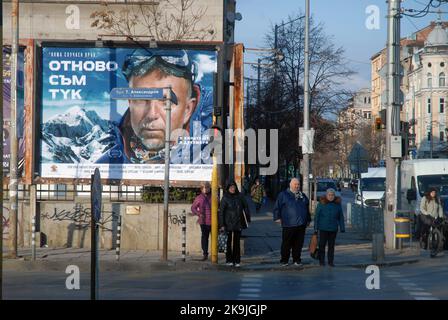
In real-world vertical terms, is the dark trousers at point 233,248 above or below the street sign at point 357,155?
below


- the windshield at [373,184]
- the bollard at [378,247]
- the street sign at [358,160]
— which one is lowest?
the bollard at [378,247]

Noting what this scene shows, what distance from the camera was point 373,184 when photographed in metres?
41.6

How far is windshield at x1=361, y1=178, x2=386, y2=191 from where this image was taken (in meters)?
41.3

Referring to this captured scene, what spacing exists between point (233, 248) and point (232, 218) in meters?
0.73

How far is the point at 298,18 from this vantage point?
50.9m

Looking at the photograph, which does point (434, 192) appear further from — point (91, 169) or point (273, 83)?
point (273, 83)

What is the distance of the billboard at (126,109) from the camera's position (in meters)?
22.8

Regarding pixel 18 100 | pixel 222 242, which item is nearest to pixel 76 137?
pixel 18 100

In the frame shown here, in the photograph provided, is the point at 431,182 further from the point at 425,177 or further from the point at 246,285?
the point at 246,285

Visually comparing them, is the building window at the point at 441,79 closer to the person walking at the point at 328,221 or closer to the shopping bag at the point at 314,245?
the person walking at the point at 328,221

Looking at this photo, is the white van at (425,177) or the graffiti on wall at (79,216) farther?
the white van at (425,177)

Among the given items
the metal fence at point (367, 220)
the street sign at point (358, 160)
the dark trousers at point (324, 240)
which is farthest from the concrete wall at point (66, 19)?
the street sign at point (358, 160)

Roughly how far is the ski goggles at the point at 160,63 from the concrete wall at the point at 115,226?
11.5 ft

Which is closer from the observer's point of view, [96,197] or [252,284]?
[96,197]
